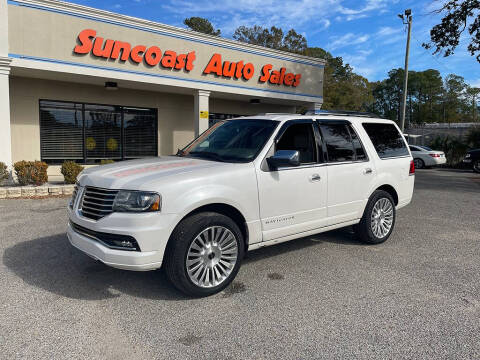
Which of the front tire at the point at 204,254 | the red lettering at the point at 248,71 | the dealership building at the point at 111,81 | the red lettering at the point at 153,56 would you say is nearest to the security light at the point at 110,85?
the dealership building at the point at 111,81

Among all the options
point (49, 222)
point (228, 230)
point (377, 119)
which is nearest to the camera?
point (228, 230)

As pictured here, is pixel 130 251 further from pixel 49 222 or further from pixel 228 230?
pixel 49 222

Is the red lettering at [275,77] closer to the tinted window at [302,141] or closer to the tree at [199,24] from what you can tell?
the tinted window at [302,141]

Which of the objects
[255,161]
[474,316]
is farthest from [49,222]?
[474,316]

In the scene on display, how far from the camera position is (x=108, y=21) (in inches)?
473

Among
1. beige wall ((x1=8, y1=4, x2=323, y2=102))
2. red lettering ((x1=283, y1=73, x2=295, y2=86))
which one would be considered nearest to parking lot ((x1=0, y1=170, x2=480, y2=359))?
beige wall ((x1=8, y1=4, x2=323, y2=102))

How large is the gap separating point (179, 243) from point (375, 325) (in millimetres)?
1909

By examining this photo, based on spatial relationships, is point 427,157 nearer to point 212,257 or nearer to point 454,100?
point 212,257

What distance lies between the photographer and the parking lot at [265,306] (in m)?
2.89

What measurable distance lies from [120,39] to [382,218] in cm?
1049

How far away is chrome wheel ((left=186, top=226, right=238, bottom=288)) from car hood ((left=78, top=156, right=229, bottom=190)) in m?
0.70

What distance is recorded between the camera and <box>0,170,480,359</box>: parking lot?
2.89 meters

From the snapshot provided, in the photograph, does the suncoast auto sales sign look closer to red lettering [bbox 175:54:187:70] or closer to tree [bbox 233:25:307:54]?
red lettering [bbox 175:54:187:70]

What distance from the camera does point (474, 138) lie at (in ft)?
75.5
